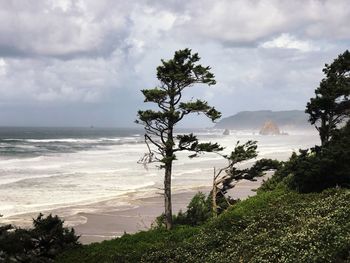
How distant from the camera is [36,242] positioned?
1686 cm

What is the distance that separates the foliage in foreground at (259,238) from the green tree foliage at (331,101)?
7.58m

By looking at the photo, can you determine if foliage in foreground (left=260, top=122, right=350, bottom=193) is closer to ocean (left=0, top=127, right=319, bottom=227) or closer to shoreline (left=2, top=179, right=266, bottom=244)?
shoreline (left=2, top=179, right=266, bottom=244)

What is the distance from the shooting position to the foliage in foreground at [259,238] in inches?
Result: 454

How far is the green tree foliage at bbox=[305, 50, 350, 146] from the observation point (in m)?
25.7

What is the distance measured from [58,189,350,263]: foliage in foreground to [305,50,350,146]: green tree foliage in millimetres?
7582

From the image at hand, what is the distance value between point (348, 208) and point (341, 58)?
16.1 metres

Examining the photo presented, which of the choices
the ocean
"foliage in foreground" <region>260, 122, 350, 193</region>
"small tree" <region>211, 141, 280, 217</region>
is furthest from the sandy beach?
"foliage in foreground" <region>260, 122, 350, 193</region>

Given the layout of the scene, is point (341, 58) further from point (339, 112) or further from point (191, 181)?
point (191, 181)

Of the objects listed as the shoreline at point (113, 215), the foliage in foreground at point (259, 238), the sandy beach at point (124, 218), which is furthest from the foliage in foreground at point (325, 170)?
the shoreline at point (113, 215)

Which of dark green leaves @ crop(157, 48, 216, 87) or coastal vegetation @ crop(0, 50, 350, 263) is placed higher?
dark green leaves @ crop(157, 48, 216, 87)

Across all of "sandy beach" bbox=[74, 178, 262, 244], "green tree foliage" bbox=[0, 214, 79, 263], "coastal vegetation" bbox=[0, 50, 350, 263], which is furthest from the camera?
"sandy beach" bbox=[74, 178, 262, 244]

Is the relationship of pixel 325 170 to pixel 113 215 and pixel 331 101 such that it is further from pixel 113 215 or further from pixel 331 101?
pixel 113 215

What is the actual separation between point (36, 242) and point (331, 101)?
57.1 ft

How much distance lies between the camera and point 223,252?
13891 millimetres
